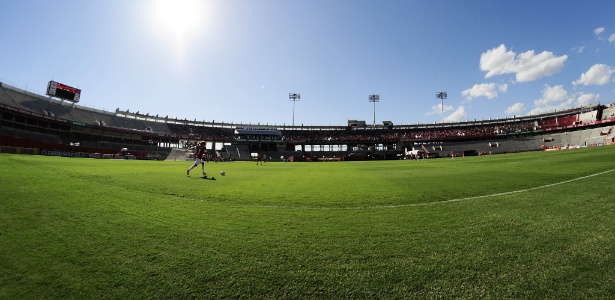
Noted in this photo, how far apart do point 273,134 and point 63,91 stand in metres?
51.9

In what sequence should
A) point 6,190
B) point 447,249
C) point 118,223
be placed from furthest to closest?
point 6,190, point 118,223, point 447,249

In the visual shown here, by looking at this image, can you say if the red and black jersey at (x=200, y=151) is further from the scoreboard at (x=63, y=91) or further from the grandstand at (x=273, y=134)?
the scoreboard at (x=63, y=91)

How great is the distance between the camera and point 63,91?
5731 centimetres

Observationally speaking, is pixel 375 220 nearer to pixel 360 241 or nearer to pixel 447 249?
pixel 360 241

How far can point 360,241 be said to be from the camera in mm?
3857

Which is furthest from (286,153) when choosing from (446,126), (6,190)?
(6,190)

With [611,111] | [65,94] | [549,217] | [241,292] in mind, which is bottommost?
[241,292]

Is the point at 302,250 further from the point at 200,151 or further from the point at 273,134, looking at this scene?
the point at 273,134

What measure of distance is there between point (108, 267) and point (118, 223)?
1837 mm

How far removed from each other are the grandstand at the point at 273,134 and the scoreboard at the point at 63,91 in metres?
2.00

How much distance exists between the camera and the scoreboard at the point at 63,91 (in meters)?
55.2

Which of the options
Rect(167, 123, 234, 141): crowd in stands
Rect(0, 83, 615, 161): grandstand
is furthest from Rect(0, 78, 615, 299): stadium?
Rect(167, 123, 234, 141): crowd in stands

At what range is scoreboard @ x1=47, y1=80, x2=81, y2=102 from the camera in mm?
55250

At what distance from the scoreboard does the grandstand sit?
200 cm
